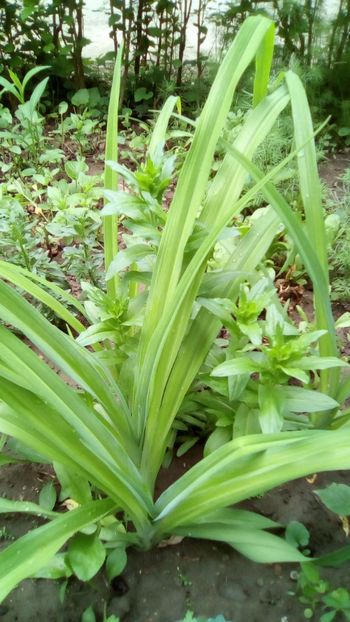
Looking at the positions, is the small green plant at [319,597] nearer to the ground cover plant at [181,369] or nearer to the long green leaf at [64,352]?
the ground cover plant at [181,369]

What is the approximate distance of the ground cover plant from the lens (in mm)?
830

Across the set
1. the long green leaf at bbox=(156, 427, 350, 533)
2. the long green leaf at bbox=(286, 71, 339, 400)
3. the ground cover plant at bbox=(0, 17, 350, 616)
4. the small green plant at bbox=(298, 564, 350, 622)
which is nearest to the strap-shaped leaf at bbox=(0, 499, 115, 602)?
the ground cover plant at bbox=(0, 17, 350, 616)

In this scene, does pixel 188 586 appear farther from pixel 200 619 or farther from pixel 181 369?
pixel 181 369

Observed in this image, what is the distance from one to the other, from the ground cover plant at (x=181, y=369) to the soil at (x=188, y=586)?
5 centimetres

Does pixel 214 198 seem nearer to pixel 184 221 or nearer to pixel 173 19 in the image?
pixel 184 221

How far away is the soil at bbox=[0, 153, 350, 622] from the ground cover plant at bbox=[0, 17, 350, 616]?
0.18 ft

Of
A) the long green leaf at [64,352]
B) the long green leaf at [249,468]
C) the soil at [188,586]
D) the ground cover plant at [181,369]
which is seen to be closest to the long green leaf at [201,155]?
the ground cover plant at [181,369]

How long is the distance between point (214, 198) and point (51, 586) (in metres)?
0.80

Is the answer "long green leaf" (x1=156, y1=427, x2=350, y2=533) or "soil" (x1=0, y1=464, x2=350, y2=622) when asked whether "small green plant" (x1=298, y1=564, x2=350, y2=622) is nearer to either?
"soil" (x1=0, y1=464, x2=350, y2=622)

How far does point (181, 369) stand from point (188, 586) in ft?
1.33

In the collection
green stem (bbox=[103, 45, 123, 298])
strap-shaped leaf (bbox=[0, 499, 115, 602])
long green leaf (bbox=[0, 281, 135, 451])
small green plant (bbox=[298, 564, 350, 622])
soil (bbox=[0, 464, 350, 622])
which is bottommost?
soil (bbox=[0, 464, 350, 622])

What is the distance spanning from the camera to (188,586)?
3.34 ft

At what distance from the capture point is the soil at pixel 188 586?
3.23 ft

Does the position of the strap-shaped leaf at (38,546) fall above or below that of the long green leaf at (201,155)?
below
